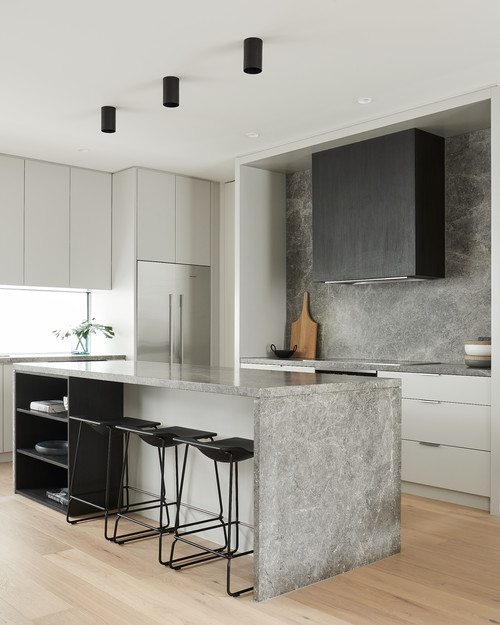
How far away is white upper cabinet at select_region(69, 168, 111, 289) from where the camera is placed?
20.8 ft

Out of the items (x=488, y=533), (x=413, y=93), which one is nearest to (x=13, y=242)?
(x=413, y=93)

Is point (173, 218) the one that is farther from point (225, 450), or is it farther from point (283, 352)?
point (225, 450)

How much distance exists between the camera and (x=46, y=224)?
241 inches

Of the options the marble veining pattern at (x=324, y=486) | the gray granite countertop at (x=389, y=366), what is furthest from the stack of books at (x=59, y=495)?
the gray granite countertop at (x=389, y=366)

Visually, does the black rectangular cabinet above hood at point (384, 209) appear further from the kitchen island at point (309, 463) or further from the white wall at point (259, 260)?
the kitchen island at point (309, 463)

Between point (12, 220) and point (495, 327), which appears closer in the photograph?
point (495, 327)

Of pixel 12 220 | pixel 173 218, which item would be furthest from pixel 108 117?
pixel 173 218

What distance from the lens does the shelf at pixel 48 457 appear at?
13.2 feet

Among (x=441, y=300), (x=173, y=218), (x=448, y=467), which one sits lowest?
(x=448, y=467)

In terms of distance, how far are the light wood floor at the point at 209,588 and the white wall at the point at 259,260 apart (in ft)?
8.54

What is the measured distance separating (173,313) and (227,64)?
123 inches

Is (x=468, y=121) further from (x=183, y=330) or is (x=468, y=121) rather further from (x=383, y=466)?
(x=183, y=330)

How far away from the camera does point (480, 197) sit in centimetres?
468

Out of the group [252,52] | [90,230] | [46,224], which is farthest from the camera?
[90,230]
